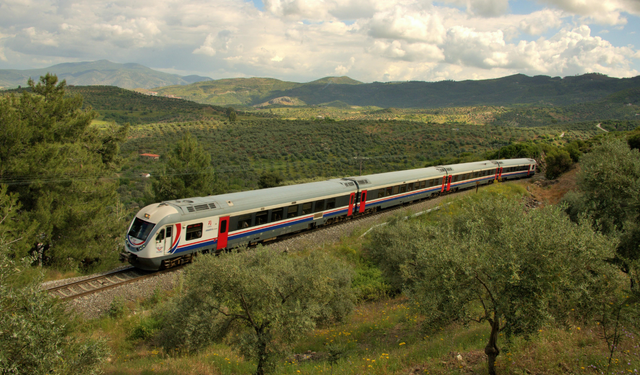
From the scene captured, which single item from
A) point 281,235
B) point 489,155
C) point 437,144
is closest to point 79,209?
point 281,235

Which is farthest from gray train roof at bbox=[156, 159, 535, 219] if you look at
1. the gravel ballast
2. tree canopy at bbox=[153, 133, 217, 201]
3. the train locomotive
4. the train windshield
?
tree canopy at bbox=[153, 133, 217, 201]

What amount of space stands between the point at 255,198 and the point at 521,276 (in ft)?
41.2

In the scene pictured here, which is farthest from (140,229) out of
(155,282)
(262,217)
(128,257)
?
(262,217)

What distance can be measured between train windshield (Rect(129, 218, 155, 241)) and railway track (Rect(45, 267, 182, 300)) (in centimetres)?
177

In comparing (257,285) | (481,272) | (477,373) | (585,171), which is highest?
(585,171)

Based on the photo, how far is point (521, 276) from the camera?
6.18 meters

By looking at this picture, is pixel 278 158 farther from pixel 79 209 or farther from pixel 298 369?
pixel 298 369

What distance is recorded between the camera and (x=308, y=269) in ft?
28.1

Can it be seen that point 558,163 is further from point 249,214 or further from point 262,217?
point 249,214

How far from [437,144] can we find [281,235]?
47.1 metres

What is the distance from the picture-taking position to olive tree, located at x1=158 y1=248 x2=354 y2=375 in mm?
7516

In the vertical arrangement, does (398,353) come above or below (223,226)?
below

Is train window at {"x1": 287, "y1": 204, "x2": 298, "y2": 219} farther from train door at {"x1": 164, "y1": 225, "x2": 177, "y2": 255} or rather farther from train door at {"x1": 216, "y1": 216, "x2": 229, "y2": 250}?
train door at {"x1": 164, "y1": 225, "x2": 177, "y2": 255}

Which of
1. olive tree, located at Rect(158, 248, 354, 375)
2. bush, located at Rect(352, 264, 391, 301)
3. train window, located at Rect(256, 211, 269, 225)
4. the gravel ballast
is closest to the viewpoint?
olive tree, located at Rect(158, 248, 354, 375)
